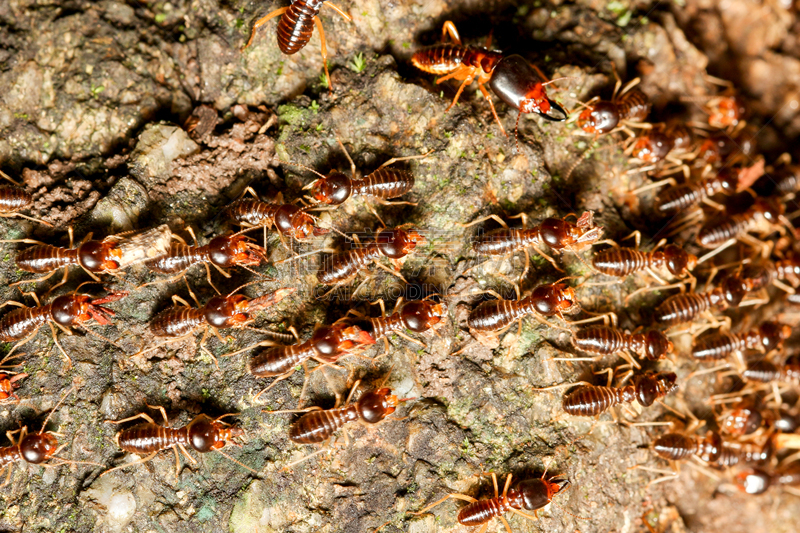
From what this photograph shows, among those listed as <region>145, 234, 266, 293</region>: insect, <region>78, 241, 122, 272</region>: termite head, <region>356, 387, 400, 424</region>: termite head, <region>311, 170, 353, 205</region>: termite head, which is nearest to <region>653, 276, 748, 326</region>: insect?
<region>356, 387, 400, 424</region>: termite head

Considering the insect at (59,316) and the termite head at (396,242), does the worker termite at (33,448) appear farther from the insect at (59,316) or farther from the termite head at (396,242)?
the termite head at (396,242)

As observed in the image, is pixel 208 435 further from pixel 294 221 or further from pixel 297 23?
pixel 297 23

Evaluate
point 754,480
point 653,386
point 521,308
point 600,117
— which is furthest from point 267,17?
point 754,480

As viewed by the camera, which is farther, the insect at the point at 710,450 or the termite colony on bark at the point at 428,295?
the insect at the point at 710,450

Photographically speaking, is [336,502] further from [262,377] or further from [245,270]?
[245,270]

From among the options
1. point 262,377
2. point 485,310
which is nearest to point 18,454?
point 262,377

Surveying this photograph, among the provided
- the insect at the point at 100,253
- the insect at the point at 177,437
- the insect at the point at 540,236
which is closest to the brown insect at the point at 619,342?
the insect at the point at 540,236

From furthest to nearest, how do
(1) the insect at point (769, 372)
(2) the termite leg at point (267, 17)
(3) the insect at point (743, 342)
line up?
(1) the insect at point (769, 372) < (3) the insect at point (743, 342) < (2) the termite leg at point (267, 17)
